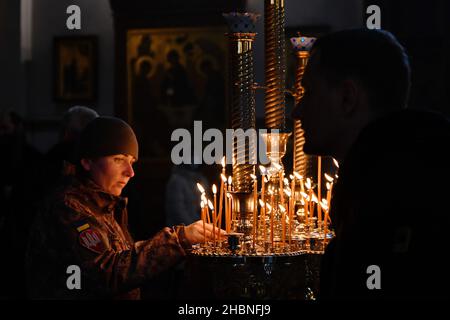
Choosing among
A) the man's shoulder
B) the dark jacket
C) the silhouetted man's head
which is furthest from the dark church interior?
the dark jacket

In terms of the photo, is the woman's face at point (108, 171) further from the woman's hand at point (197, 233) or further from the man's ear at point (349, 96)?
the man's ear at point (349, 96)

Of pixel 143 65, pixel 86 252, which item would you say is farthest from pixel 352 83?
pixel 143 65

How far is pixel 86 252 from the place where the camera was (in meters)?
3.27

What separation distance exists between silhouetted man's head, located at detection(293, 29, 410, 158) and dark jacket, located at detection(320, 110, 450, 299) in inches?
4.9

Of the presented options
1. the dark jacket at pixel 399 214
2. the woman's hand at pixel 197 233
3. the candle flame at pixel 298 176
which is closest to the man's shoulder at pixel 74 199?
the woman's hand at pixel 197 233

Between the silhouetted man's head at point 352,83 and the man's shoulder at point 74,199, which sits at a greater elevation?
the silhouetted man's head at point 352,83

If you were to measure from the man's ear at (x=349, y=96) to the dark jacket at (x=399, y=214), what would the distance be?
0.15 meters

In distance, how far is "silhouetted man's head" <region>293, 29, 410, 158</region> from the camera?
1.96 m

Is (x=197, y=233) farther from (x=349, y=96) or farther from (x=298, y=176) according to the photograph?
(x=349, y=96)

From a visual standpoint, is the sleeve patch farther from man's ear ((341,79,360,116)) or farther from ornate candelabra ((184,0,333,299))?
man's ear ((341,79,360,116))

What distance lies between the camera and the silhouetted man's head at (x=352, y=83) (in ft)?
6.43

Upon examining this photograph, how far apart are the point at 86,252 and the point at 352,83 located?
1.57 meters

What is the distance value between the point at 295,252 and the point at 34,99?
8.66 m

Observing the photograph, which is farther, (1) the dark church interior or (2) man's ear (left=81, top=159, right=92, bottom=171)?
(1) the dark church interior
